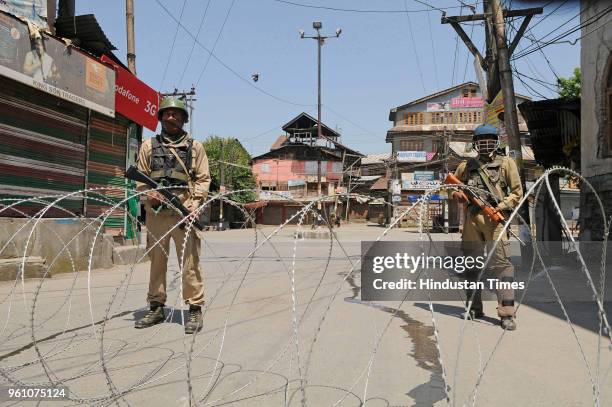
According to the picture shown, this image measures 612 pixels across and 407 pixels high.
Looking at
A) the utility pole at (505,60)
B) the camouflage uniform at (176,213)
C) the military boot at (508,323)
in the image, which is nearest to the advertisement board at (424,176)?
the utility pole at (505,60)

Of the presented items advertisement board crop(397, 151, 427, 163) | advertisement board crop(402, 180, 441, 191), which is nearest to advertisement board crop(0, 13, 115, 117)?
advertisement board crop(402, 180, 441, 191)

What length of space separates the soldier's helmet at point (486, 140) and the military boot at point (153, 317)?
357cm

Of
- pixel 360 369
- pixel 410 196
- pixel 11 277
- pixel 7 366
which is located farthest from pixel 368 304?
pixel 410 196

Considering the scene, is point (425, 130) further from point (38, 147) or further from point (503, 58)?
point (38, 147)

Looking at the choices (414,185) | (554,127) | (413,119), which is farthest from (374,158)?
(554,127)

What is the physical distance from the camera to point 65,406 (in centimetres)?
293

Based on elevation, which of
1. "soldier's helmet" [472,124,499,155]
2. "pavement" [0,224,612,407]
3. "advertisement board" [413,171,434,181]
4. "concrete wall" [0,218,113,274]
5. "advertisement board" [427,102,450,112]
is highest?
"advertisement board" [427,102,450,112]

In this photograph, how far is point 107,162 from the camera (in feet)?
34.7

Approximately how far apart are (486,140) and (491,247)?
3.56 ft

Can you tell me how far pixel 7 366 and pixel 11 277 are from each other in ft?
14.2

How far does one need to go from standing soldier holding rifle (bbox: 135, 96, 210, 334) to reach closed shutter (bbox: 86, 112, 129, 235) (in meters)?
5.29

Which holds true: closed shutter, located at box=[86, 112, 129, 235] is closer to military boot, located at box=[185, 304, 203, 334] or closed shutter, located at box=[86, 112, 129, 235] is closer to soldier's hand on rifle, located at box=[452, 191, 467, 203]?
military boot, located at box=[185, 304, 203, 334]

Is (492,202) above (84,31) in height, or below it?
below

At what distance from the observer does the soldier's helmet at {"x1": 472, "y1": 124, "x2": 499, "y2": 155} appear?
17.2ft
